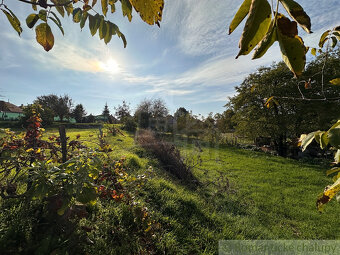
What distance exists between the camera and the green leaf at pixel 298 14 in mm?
358

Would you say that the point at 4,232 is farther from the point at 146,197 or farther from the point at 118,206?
the point at 146,197

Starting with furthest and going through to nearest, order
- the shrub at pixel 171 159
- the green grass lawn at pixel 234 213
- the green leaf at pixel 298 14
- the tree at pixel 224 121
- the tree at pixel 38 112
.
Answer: the tree at pixel 224 121
the shrub at pixel 171 159
the tree at pixel 38 112
the green grass lawn at pixel 234 213
the green leaf at pixel 298 14

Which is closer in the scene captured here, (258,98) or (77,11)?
(77,11)

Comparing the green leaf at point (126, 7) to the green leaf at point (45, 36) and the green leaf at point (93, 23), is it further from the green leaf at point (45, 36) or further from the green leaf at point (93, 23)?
the green leaf at point (45, 36)

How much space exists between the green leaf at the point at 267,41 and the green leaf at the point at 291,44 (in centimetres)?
1

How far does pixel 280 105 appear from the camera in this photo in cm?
914

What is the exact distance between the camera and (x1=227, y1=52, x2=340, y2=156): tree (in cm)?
890

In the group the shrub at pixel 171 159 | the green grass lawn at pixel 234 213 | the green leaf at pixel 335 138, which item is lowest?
the green grass lawn at pixel 234 213

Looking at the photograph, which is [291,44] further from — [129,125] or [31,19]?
[129,125]

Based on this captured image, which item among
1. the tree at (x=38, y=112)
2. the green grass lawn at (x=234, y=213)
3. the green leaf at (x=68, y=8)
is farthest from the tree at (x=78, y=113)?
the green leaf at (x=68, y=8)

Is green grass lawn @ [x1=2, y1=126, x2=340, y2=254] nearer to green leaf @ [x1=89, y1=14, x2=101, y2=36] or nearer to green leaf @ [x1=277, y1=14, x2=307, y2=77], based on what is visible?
green leaf @ [x1=89, y1=14, x2=101, y2=36]

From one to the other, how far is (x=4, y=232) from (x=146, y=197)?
2.23 m

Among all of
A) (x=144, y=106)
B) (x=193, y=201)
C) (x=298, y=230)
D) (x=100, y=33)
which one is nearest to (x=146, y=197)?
(x=193, y=201)

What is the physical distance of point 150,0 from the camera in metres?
0.59
